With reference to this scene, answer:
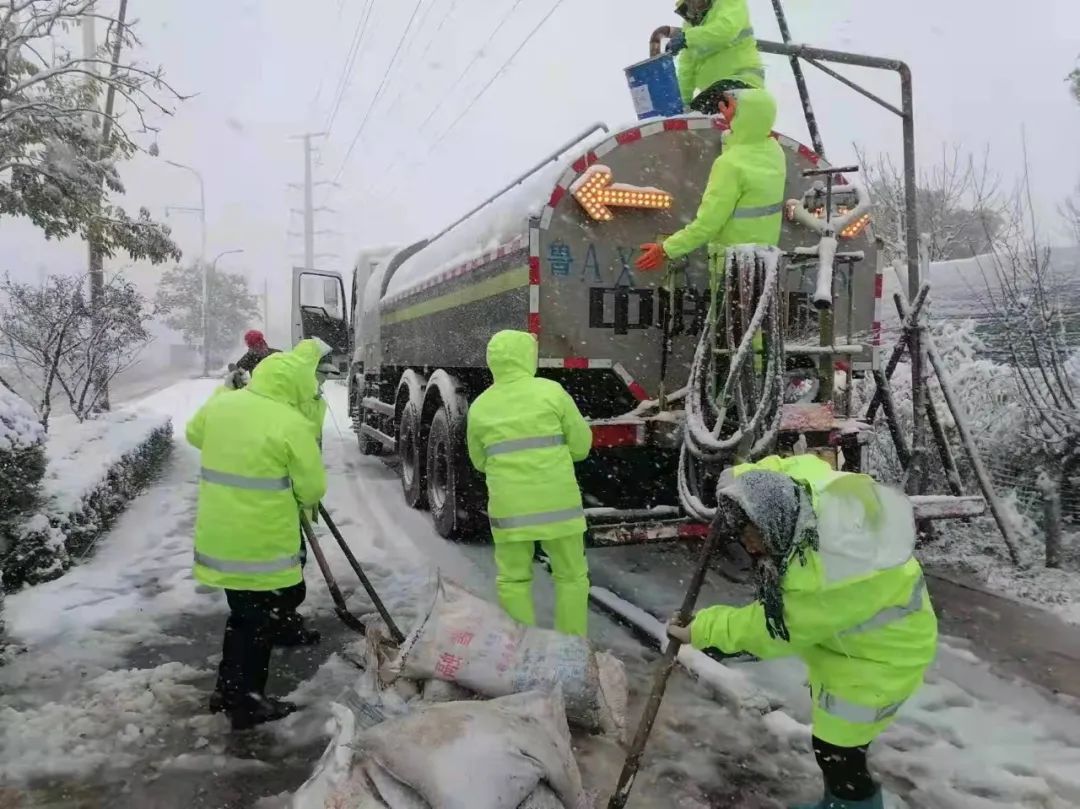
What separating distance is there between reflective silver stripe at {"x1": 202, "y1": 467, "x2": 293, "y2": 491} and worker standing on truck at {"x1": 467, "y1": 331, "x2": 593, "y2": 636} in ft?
3.04

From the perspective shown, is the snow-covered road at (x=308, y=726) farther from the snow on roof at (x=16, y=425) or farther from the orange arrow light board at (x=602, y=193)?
the orange arrow light board at (x=602, y=193)

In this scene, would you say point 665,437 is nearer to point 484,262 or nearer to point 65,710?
point 484,262

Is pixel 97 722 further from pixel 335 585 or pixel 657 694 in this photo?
pixel 657 694

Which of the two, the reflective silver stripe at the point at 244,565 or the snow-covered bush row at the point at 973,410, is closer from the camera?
the reflective silver stripe at the point at 244,565

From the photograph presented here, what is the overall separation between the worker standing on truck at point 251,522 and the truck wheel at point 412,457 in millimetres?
3496

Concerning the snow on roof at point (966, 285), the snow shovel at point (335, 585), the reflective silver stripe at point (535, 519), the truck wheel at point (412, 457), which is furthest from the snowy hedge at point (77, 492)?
the snow on roof at point (966, 285)

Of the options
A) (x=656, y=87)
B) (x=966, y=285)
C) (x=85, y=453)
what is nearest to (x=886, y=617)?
(x=656, y=87)

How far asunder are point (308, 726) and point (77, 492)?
11.4 feet

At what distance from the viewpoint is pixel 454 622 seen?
3029 millimetres

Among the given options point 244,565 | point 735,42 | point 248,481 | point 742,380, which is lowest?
point 244,565

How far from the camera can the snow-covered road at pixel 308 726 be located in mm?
2900

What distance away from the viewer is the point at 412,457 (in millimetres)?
7488

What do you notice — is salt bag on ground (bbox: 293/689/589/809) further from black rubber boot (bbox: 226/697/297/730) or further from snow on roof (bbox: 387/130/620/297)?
snow on roof (bbox: 387/130/620/297)

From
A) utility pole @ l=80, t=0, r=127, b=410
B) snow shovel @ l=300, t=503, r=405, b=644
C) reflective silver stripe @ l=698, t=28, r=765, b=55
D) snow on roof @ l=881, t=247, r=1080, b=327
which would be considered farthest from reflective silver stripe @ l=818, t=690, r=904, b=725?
Result: utility pole @ l=80, t=0, r=127, b=410
